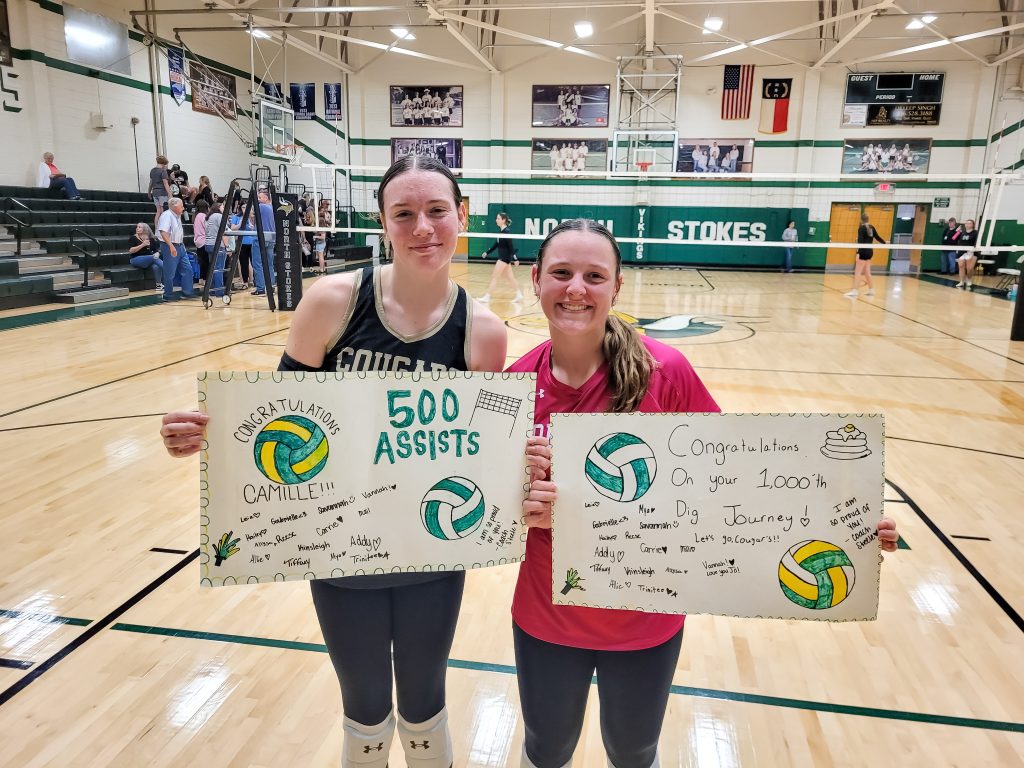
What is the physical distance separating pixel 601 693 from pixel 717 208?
A: 19.8 metres

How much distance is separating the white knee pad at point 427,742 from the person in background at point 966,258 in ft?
54.1

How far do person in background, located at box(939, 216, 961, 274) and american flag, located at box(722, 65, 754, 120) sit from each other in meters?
5.92

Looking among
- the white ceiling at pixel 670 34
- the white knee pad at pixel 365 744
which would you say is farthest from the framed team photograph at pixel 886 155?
the white knee pad at pixel 365 744

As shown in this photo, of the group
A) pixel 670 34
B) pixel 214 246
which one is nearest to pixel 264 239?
pixel 214 246

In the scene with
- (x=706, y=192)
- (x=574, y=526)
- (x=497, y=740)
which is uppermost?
(x=706, y=192)

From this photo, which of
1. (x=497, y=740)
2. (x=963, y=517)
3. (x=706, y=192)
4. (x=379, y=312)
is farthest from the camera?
(x=706, y=192)

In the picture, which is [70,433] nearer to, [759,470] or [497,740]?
[497,740]

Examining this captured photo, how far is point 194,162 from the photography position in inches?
722

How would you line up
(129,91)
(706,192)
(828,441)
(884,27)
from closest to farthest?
1. (828,441)
2. (129,91)
3. (884,27)
4. (706,192)

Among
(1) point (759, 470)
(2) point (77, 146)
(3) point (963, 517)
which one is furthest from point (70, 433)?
(2) point (77, 146)

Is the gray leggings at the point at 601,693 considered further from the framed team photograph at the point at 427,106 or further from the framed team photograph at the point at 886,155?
the framed team photograph at the point at 427,106

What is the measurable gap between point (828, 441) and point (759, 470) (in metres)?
0.16

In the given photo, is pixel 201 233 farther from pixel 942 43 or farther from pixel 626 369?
pixel 942 43

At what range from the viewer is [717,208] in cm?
1970
